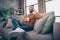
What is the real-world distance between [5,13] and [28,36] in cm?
367

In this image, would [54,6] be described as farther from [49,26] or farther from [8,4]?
[8,4]

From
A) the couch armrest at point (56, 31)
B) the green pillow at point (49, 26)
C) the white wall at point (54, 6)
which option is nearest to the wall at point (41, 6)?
the white wall at point (54, 6)

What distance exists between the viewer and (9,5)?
5.95 meters

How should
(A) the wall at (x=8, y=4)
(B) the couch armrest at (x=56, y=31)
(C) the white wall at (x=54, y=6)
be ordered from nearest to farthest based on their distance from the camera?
(B) the couch armrest at (x=56, y=31) < (C) the white wall at (x=54, y=6) < (A) the wall at (x=8, y=4)

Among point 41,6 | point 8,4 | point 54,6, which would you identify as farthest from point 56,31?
point 8,4

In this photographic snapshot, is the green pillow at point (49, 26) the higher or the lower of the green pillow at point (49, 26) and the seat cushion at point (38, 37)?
the higher

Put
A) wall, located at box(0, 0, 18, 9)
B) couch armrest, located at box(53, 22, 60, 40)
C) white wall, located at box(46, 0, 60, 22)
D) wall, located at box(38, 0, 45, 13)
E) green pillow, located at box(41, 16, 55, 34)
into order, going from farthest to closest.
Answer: wall, located at box(0, 0, 18, 9), wall, located at box(38, 0, 45, 13), white wall, located at box(46, 0, 60, 22), green pillow, located at box(41, 16, 55, 34), couch armrest, located at box(53, 22, 60, 40)

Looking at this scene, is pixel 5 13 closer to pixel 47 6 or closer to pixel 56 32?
pixel 47 6

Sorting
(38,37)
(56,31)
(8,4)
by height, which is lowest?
(38,37)

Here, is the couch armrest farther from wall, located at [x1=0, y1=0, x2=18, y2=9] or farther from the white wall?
wall, located at [x1=0, y1=0, x2=18, y2=9]

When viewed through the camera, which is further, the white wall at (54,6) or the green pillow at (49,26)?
the white wall at (54,6)

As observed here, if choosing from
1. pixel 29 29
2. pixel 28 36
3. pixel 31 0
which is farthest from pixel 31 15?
pixel 31 0

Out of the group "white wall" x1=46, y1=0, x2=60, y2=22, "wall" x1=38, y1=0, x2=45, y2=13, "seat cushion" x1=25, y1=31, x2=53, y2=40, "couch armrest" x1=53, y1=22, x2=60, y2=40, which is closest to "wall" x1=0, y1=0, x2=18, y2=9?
"wall" x1=38, y1=0, x2=45, y2=13

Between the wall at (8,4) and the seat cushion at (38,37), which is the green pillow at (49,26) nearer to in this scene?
the seat cushion at (38,37)
